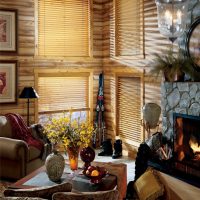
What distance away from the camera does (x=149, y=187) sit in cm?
375

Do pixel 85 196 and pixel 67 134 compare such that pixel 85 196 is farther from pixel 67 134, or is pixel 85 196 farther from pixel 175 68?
pixel 175 68

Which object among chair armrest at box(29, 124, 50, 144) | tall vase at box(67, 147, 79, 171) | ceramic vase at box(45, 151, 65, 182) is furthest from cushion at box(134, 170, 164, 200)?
chair armrest at box(29, 124, 50, 144)

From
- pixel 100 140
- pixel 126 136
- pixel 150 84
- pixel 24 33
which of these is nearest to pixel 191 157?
pixel 150 84

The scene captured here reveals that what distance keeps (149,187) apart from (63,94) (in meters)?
3.82

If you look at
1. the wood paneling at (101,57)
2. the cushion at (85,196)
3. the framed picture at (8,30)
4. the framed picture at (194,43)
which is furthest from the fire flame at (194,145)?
the framed picture at (8,30)

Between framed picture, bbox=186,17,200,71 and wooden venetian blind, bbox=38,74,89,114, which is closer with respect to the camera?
framed picture, bbox=186,17,200,71

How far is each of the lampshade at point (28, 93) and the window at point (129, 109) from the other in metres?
1.78

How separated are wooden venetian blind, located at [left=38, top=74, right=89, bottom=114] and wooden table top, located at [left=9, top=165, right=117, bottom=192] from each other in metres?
2.98

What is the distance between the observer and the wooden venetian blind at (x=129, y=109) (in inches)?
263

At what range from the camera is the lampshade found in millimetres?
6246

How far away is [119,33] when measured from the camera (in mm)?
7199

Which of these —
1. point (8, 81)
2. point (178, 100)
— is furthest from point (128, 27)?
point (8, 81)

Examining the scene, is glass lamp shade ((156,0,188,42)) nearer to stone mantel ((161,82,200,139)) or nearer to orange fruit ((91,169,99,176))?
stone mantel ((161,82,200,139))

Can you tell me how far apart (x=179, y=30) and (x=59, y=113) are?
138 inches
